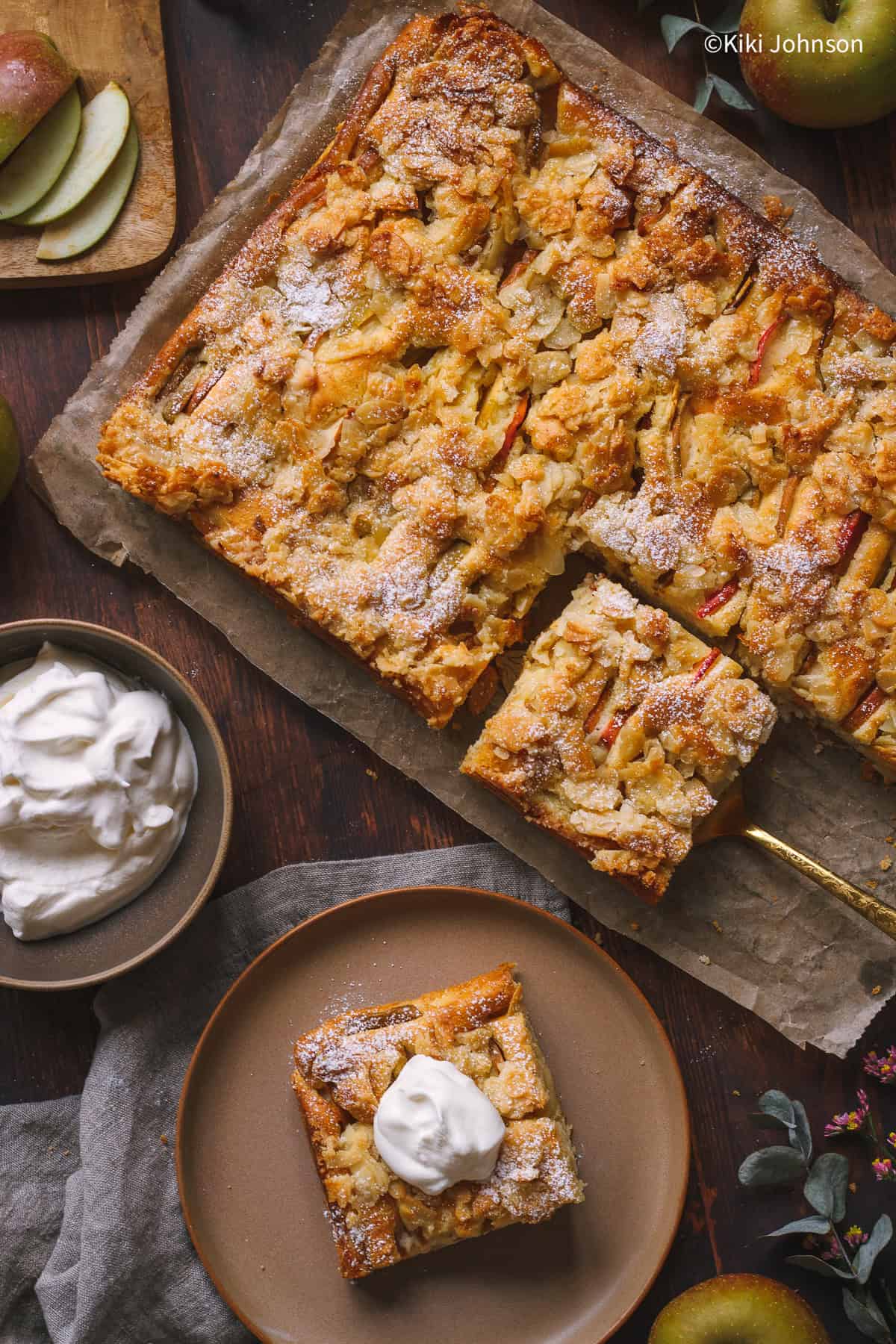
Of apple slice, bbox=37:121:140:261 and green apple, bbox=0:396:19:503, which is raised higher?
apple slice, bbox=37:121:140:261

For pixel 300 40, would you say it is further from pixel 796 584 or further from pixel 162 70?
pixel 796 584

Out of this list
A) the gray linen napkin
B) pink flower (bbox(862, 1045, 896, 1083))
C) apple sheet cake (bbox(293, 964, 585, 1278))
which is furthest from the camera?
pink flower (bbox(862, 1045, 896, 1083))

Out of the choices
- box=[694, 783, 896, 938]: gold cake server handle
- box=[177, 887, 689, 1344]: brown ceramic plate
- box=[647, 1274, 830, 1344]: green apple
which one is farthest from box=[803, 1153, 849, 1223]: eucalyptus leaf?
box=[694, 783, 896, 938]: gold cake server handle

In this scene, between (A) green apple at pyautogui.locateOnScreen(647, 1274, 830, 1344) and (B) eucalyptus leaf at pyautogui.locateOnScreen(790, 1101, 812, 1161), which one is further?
(B) eucalyptus leaf at pyautogui.locateOnScreen(790, 1101, 812, 1161)

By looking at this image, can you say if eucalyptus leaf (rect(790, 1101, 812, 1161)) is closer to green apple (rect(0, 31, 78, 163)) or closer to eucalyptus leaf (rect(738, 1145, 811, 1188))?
eucalyptus leaf (rect(738, 1145, 811, 1188))

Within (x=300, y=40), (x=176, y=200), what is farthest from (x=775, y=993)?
(x=300, y=40)

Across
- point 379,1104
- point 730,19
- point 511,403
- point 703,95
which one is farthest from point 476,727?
point 730,19
